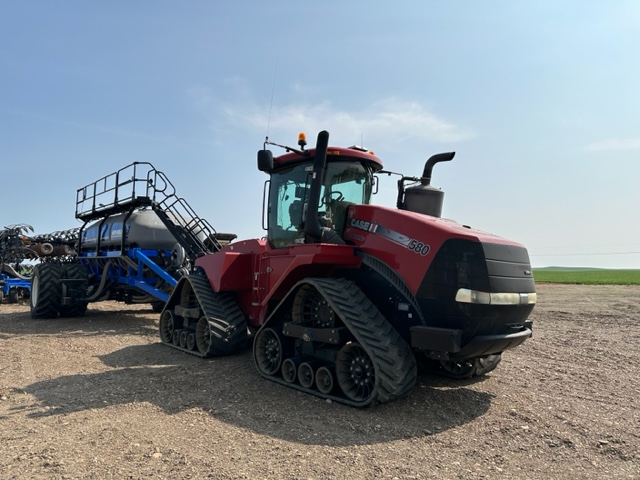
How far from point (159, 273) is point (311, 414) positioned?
721cm

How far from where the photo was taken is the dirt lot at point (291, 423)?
4.05 metres

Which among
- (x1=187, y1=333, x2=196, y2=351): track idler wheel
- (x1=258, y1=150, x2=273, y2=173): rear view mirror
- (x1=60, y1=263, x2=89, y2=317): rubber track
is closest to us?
(x1=258, y1=150, x2=273, y2=173): rear view mirror

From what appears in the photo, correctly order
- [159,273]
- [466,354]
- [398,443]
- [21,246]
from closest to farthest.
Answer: [398,443], [466,354], [159,273], [21,246]

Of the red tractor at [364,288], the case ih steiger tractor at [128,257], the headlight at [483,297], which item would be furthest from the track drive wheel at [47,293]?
the headlight at [483,297]

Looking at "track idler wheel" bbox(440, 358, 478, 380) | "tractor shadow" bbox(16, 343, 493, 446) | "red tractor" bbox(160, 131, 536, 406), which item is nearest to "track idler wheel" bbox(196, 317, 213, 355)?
"red tractor" bbox(160, 131, 536, 406)

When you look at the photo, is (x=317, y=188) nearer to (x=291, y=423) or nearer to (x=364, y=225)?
(x=364, y=225)

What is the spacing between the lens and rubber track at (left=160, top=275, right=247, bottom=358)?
801 centimetres

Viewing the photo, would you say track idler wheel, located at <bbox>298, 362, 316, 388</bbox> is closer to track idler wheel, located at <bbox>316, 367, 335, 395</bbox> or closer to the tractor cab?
track idler wheel, located at <bbox>316, 367, 335, 395</bbox>

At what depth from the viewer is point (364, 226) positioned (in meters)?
6.33

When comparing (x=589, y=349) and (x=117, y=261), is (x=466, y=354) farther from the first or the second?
(x=117, y=261)

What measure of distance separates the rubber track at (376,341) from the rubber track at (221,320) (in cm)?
254

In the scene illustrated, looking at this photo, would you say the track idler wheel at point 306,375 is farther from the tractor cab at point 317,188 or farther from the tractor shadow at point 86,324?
the tractor shadow at point 86,324

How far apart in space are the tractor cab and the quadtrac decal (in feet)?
0.98

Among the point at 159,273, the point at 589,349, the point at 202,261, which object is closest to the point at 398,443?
the point at 202,261
